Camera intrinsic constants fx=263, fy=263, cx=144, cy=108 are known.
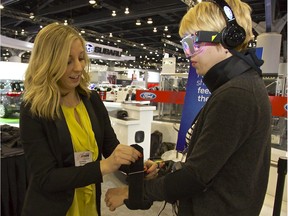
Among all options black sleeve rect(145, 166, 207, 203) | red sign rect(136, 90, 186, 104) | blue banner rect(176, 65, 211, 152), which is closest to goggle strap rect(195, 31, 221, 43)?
black sleeve rect(145, 166, 207, 203)

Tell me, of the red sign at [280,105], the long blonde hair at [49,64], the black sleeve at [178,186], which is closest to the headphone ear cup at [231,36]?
the black sleeve at [178,186]

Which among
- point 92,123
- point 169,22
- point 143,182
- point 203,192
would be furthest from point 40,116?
point 169,22

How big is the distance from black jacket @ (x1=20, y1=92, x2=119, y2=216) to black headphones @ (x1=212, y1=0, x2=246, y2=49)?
27.4 inches

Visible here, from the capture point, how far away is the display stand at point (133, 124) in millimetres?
4211

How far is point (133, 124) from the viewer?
422cm

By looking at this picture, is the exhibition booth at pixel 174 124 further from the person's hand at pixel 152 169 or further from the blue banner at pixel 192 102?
the person's hand at pixel 152 169

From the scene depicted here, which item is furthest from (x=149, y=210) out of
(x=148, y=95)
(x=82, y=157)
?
(x=148, y=95)

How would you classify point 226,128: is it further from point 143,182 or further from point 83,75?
point 83,75

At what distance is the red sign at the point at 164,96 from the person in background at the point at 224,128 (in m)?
4.71

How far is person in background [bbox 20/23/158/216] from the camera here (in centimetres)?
108

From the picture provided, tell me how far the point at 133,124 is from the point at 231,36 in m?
3.40

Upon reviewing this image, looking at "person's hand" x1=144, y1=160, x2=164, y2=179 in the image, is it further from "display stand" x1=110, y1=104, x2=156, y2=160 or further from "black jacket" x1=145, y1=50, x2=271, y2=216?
"display stand" x1=110, y1=104, x2=156, y2=160

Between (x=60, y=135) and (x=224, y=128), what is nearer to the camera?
(x=224, y=128)

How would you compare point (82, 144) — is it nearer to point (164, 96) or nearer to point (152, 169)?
point (152, 169)
